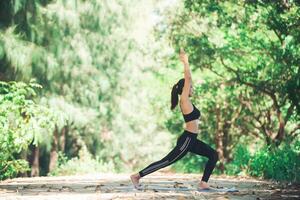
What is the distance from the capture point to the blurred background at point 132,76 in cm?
1326

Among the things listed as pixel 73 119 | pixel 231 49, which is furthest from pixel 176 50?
pixel 73 119

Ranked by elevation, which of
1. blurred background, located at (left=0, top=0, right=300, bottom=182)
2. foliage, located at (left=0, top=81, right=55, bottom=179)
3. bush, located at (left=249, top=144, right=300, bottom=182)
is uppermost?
blurred background, located at (left=0, top=0, right=300, bottom=182)

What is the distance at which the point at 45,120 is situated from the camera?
11180mm

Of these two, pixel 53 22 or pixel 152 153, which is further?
pixel 152 153

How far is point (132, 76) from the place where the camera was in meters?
32.9

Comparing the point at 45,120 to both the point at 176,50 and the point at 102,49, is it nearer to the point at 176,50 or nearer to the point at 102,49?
the point at 176,50

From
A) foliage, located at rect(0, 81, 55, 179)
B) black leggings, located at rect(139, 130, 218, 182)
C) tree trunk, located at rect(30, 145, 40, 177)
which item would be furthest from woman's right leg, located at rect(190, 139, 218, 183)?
tree trunk, located at rect(30, 145, 40, 177)

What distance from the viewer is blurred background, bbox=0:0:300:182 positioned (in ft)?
43.5

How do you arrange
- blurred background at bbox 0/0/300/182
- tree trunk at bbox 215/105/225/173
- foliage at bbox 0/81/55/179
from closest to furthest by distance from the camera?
foliage at bbox 0/81/55/179 < blurred background at bbox 0/0/300/182 < tree trunk at bbox 215/105/225/173

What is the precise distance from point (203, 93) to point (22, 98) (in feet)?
42.0

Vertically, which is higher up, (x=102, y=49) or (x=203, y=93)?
(x=102, y=49)

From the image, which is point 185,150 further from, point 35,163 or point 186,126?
point 35,163

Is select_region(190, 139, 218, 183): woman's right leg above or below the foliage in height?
below

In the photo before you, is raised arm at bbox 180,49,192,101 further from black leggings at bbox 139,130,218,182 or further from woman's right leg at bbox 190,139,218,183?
woman's right leg at bbox 190,139,218,183
